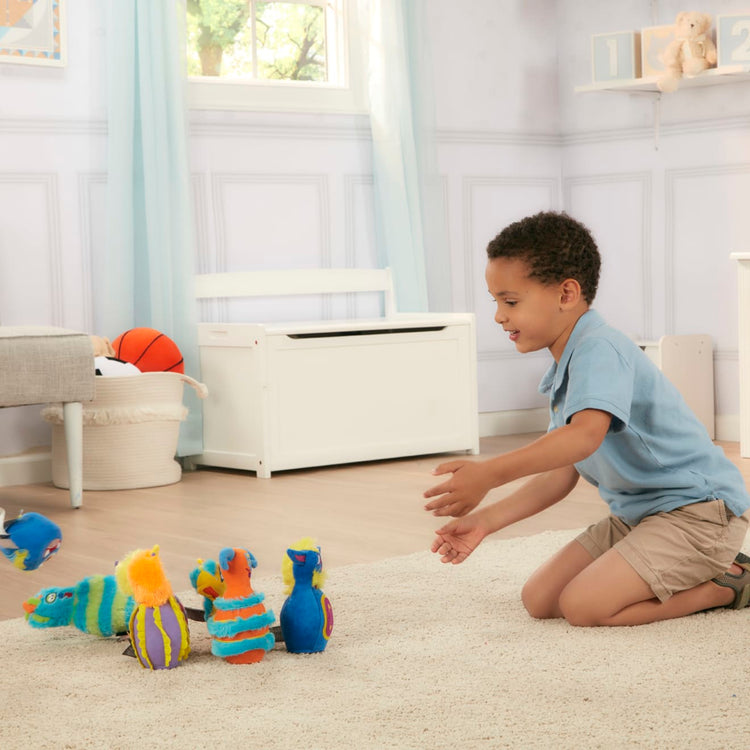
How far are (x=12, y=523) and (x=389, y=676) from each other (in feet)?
1.77

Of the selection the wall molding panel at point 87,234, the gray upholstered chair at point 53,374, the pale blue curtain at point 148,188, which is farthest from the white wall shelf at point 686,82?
the gray upholstered chair at point 53,374

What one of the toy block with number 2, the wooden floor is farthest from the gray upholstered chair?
the toy block with number 2

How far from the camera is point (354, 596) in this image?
1.86 m

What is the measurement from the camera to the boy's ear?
1615 millimetres

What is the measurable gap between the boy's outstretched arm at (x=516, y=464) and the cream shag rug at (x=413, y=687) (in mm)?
231

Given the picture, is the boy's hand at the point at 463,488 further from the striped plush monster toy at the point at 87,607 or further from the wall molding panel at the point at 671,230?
the wall molding panel at the point at 671,230

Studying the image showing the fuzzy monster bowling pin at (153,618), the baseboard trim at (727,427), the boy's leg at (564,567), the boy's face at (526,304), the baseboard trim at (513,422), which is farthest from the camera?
the baseboard trim at (513,422)

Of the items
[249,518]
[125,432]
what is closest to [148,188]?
[125,432]

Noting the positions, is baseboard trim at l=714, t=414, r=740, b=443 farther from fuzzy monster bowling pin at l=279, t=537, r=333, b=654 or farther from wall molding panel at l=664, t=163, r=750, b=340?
fuzzy monster bowling pin at l=279, t=537, r=333, b=654

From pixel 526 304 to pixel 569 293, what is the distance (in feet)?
0.21

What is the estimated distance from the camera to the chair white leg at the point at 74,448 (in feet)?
9.32

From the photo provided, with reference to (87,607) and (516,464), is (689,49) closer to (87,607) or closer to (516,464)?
(516,464)

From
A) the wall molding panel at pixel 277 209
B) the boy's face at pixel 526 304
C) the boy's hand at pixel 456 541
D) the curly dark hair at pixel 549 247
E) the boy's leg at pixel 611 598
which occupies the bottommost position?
the boy's leg at pixel 611 598

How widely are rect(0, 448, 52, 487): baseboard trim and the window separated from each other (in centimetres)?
121
